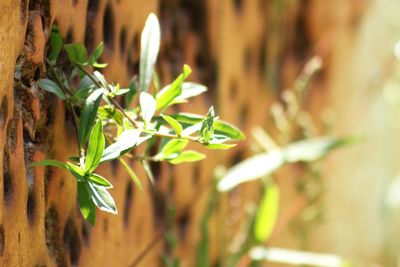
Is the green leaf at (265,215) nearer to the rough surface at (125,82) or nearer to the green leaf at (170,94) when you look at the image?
the rough surface at (125,82)

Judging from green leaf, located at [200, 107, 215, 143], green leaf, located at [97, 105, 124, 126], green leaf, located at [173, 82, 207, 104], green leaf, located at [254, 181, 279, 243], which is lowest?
green leaf, located at [254, 181, 279, 243]

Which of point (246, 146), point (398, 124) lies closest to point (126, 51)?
point (246, 146)

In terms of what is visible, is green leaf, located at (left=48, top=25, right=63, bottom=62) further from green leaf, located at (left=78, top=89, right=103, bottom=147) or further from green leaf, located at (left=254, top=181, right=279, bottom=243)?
green leaf, located at (left=254, top=181, right=279, bottom=243)

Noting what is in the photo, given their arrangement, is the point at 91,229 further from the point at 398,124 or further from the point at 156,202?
the point at 398,124

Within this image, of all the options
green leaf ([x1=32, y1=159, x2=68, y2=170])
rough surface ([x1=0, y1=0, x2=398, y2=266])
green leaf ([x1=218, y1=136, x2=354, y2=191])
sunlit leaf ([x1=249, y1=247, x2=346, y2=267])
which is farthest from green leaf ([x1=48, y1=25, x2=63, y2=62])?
sunlit leaf ([x1=249, y1=247, x2=346, y2=267])

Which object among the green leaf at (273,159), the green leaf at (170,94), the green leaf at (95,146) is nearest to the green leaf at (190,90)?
the green leaf at (170,94)

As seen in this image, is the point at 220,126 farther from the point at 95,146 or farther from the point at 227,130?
the point at 95,146
